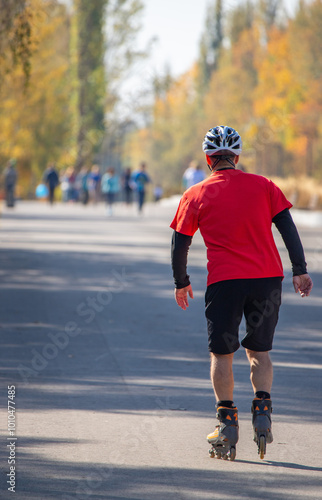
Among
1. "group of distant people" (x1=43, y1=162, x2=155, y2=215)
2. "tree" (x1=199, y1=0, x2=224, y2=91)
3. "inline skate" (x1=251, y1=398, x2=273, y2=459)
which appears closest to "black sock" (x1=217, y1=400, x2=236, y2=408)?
"inline skate" (x1=251, y1=398, x2=273, y2=459)

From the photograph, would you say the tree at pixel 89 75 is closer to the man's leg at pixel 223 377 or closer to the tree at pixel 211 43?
the tree at pixel 211 43

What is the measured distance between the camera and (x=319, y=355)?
30.6 ft

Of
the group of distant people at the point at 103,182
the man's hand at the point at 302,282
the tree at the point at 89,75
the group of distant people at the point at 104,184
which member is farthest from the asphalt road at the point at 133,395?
the tree at the point at 89,75

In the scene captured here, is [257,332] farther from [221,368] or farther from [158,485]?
[158,485]

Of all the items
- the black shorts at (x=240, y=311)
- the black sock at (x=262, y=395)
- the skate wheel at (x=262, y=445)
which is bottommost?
the skate wheel at (x=262, y=445)

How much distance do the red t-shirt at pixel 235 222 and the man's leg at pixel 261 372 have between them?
18.1 inches

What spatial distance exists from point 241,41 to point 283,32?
8121 mm

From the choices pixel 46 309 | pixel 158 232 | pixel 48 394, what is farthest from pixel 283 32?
pixel 48 394

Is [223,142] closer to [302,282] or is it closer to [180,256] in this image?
[180,256]

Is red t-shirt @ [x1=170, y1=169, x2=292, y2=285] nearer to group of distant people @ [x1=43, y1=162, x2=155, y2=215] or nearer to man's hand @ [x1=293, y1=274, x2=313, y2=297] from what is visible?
man's hand @ [x1=293, y1=274, x2=313, y2=297]

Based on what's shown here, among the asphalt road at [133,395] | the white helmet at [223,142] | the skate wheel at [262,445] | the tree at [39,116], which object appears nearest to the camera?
the asphalt road at [133,395]

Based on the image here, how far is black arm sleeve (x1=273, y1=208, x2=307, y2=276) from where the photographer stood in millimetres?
5734

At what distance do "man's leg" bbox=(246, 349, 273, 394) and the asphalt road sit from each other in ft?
1.30

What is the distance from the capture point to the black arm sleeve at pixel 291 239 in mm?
5734
